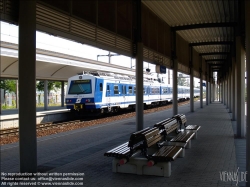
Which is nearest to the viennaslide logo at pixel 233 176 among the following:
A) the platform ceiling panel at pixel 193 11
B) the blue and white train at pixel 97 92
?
the platform ceiling panel at pixel 193 11

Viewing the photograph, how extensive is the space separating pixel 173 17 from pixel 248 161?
32.9ft

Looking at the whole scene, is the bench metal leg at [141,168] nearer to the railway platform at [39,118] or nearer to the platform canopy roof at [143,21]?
the platform canopy roof at [143,21]

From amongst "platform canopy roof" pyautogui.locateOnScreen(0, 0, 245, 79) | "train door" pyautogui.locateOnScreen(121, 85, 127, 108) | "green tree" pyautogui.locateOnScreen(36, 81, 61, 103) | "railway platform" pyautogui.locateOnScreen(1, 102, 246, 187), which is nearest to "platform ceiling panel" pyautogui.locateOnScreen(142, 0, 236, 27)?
"platform canopy roof" pyautogui.locateOnScreen(0, 0, 245, 79)

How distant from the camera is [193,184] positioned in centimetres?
502

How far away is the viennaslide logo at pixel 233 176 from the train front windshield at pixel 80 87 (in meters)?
13.5

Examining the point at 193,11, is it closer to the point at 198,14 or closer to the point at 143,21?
the point at 198,14

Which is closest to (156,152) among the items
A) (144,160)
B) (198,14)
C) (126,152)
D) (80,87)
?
(144,160)

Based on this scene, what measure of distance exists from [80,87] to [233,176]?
14.5 m

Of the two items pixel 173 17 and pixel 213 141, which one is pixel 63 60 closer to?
pixel 173 17

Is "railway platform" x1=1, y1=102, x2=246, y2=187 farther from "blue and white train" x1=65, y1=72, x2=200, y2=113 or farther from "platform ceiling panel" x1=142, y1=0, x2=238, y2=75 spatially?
"blue and white train" x1=65, y1=72, x2=200, y2=113

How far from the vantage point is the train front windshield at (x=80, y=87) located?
18519 mm

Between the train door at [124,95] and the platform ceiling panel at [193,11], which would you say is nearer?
the platform ceiling panel at [193,11]

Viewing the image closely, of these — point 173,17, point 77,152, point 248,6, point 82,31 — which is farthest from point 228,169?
point 173,17

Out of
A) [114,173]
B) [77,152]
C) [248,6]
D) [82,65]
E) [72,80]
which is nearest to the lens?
[248,6]
